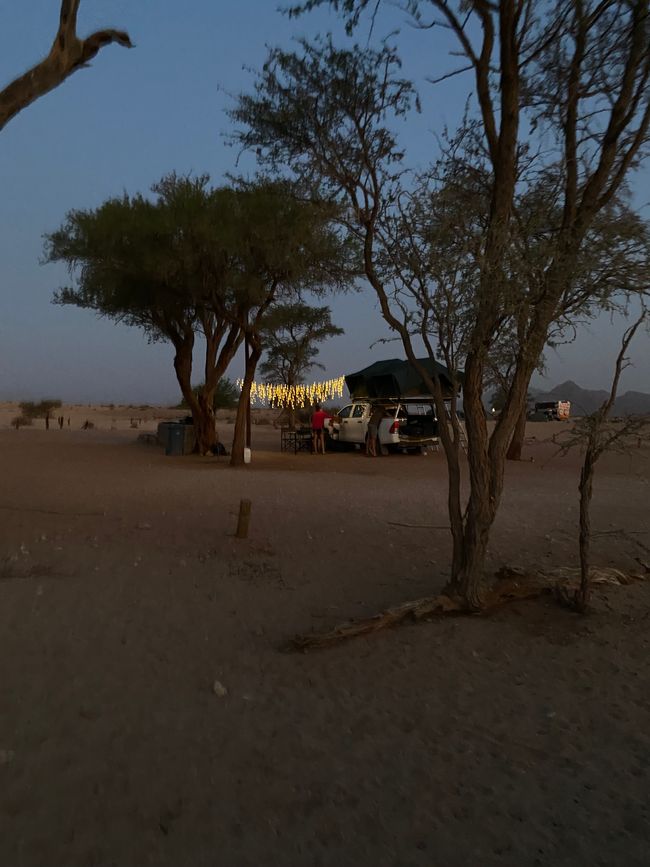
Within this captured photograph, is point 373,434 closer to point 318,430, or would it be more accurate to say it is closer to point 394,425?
point 394,425

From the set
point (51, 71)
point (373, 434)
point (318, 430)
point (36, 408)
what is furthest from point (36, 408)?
point (51, 71)

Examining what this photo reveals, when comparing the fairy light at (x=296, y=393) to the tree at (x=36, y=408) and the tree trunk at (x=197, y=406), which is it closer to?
the tree trunk at (x=197, y=406)

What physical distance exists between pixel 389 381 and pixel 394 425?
299 cm

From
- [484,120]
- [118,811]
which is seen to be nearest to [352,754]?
[118,811]

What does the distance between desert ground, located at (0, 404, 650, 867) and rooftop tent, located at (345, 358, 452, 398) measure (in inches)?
591

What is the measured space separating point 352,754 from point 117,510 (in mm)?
7833

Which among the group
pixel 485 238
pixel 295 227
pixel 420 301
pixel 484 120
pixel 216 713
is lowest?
pixel 216 713

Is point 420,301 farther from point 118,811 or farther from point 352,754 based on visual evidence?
point 118,811

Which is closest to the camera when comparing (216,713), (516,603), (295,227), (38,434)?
(216,713)

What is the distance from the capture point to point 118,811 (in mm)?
3070

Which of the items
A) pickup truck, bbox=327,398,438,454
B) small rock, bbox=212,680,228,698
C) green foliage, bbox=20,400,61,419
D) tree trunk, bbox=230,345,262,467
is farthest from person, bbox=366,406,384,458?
green foliage, bbox=20,400,61,419

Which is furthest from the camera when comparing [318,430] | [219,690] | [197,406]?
[318,430]

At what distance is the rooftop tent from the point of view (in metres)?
23.8

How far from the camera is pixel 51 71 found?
651cm
